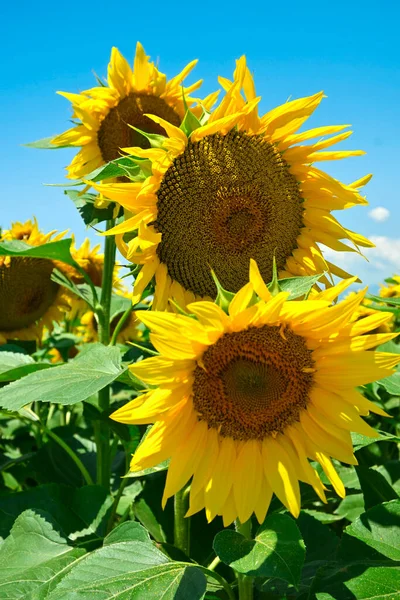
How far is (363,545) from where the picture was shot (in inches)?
80.2

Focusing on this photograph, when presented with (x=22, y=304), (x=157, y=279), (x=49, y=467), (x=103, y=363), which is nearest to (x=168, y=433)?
(x=103, y=363)

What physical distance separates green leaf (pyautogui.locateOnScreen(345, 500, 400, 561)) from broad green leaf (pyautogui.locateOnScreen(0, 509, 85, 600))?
94 centimetres

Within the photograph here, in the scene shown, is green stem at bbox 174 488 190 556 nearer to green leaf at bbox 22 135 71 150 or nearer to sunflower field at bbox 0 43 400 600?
sunflower field at bbox 0 43 400 600

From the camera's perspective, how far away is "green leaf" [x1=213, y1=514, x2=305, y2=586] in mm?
1689

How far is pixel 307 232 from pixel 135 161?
728 millimetres

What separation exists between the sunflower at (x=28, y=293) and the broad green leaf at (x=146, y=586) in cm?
260

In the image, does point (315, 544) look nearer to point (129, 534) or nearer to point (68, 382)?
point (129, 534)

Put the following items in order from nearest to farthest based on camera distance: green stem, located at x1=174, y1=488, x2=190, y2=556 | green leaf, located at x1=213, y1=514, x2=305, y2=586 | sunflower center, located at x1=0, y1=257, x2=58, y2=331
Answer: green leaf, located at x1=213, y1=514, x2=305, y2=586, green stem, located at x1=174, y1=488, x2=190, y2=556, sunflower center, located at x1=0, y1=257, x2=58, y2=331

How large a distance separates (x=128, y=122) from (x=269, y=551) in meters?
2.22

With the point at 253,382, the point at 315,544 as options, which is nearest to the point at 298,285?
the point at 253,382

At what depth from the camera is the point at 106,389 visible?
3.02 meters

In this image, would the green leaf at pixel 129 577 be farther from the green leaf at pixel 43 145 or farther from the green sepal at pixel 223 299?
the green leaf at pixel 43 145

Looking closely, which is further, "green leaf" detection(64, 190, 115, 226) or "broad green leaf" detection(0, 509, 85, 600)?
"green leaf" detection(64, 190, 115, 226)

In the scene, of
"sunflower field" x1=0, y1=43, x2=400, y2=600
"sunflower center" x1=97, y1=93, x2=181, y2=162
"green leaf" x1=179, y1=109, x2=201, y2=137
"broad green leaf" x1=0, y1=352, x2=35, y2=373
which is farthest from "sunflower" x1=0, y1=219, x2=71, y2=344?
"green leaf" x1=179, y1=109, x2=201, y2=137
